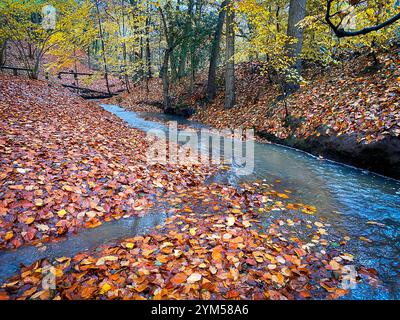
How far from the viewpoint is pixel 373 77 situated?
8.38m

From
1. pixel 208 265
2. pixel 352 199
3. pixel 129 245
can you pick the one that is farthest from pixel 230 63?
pixel 208 265

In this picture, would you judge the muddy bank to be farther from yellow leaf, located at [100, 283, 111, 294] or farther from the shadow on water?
yellow leaf, located at [100, 283, 111, 294]

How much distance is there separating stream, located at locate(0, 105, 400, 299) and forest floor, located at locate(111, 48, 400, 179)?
0.51 m

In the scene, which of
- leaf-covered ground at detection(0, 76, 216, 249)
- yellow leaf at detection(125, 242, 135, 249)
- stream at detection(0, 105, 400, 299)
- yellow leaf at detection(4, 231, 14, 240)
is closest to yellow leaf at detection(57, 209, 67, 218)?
leaf-covered ground at detection(0, 76, 216, 249)

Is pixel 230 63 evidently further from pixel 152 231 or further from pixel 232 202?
pixel 152 231

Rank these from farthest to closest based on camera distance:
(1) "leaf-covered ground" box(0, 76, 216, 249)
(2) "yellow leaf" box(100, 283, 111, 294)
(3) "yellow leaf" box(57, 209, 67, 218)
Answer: (3) "yellow leaf" box(57, 209, 67, 218) < (1) "leaf-covered ground" box(0, 76, 216, 249) < (2) "yellow leaf" box(100, 283, 111, 294)

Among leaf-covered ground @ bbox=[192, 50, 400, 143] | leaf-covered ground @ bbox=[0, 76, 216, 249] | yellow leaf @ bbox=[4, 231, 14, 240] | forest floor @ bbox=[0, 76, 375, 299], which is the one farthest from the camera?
leaf-covered ground @ bbox=[192, 50, 400, 143]

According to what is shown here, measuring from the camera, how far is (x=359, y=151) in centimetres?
662

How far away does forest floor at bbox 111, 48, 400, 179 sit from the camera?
20.7ft

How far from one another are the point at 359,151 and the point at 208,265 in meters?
5.68

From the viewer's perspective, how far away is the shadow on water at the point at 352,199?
10.3ft

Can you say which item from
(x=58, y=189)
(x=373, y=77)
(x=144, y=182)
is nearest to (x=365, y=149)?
(x=373, y=77)

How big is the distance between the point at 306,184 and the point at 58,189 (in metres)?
4.99

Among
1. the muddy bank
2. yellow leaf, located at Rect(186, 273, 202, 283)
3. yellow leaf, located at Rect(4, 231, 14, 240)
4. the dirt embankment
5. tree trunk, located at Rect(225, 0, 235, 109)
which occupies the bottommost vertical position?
yellow leaf, located at Rect(186, 273, 202, 283)
